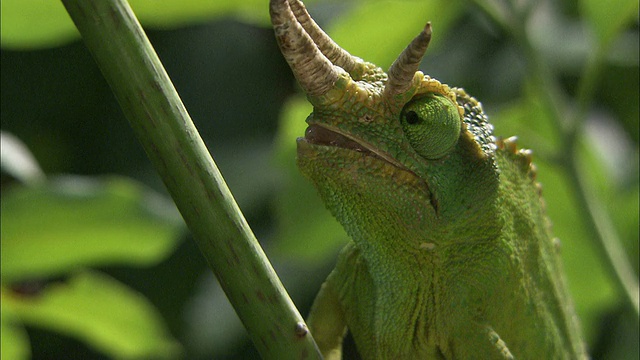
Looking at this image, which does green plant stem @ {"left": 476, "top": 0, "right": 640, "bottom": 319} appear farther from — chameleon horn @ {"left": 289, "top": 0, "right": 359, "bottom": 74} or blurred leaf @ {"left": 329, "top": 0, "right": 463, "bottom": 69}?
chameleon horn @ {"left": 289, "top": 0, "right": 359, "bottom": 74}

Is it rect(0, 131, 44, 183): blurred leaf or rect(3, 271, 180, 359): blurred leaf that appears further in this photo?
rect(3, 271, 180, 359): blurred leaf

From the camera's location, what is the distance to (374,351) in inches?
37.8

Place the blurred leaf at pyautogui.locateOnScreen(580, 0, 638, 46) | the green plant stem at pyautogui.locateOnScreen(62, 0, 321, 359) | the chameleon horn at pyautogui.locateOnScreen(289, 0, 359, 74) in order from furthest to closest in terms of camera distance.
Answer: the blurred leaf at pyautogui.locateOnScreen(580, 0, 638, 46)
the chameleon horn at pyautogui.locateOnScreen(289, 0, 359, 74)
the green plant stem at pyautogui.locateOnScreen(62, 0, 321, 359)

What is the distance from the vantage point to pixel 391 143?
0.85 metres

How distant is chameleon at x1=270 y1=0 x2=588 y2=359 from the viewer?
0.83 meters

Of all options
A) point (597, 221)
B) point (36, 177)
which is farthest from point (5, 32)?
point (597, 221)

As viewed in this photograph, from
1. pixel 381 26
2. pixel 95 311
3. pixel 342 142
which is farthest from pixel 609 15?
pixel 95 311

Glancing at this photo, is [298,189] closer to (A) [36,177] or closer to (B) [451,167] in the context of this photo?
(A) [36,177]

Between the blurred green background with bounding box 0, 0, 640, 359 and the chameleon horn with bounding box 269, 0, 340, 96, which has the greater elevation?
the chameleon horn with bounding box 269, 0, 340, 96

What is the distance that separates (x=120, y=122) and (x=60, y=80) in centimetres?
20

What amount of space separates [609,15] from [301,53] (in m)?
0.81

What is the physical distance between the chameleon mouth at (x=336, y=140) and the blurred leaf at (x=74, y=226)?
44 centimetres

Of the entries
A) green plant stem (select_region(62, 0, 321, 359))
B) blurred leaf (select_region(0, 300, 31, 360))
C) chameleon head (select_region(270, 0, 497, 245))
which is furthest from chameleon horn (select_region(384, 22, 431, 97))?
blurred leaf (select_region(0, 300, 31, 360))

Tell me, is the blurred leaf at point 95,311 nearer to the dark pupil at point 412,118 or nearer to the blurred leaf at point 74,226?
the blurred leaf at point 74,226
